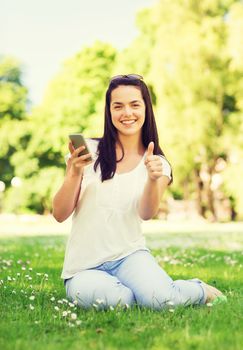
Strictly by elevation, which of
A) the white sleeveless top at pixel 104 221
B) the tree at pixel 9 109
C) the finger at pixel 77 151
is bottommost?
→ the white sleeveless top at pixel 104 221

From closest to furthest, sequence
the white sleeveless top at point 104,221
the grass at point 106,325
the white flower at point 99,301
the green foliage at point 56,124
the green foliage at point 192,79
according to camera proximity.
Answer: the grass at point 106,325
the white flower at point 99,301
the white sleeveless top at point 104,221
the green foliage at point 192,79
the green foliage at point 56,124

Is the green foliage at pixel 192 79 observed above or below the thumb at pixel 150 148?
above

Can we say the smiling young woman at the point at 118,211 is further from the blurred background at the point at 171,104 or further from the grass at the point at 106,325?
the blurred background at the point at 171,104

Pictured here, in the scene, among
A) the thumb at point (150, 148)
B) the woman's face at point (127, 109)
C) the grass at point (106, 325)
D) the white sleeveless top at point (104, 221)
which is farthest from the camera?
the woman's face at point (127, 109)

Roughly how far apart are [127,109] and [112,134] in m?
0.30

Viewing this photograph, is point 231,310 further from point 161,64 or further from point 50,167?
point 50,167

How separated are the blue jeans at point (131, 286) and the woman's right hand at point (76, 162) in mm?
826

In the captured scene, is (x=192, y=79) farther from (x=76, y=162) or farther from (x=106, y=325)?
(x=106, y=325)

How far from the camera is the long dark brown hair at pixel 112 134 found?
5.19 metres

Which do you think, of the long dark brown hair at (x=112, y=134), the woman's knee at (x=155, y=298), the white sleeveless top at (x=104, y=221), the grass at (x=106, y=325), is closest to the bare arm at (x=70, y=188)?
the white sleeveless top at (x=104, y=221)

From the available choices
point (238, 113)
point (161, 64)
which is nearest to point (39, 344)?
point (161, 64)

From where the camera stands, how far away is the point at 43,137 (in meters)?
45.2

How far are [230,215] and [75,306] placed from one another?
4143cm

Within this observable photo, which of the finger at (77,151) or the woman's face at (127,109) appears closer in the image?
the finger at (77,151)
